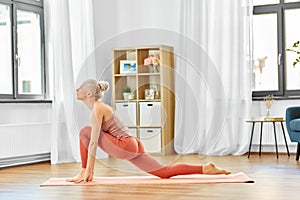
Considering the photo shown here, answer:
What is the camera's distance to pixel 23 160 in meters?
6.09

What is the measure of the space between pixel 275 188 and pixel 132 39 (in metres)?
3.61

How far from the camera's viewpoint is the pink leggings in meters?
4.24

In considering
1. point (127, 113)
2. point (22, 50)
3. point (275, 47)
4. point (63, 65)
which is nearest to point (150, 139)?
point (127, 113)

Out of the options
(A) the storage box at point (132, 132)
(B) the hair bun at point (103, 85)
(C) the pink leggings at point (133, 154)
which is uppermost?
(B) the hair bun at point (103, 85)

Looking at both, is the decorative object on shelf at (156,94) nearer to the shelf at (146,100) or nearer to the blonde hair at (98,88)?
the shelf at (146,100)

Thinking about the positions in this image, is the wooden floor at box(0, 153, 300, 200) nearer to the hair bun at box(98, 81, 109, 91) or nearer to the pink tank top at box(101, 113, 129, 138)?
the pink tank top at box(101, 113, 129, 138)

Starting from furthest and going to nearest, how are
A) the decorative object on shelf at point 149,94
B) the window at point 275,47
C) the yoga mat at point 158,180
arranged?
the window at point 275,47, the decorative object on shelf at point 149,94, the yoga mat at point 158,180

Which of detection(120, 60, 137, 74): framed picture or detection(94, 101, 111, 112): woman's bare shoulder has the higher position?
detection(120, 60, 137, 74): framed picture

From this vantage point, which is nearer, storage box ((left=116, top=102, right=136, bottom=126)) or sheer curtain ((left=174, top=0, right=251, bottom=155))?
storage box ((left=116, top=102, right=136, bottom=126))

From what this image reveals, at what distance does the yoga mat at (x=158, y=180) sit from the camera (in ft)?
13.8

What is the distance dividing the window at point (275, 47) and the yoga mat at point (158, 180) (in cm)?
261

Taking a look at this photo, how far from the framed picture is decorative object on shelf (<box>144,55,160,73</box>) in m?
0.14

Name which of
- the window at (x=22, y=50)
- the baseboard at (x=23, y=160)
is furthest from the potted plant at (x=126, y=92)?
the window at (x=22, y=50)

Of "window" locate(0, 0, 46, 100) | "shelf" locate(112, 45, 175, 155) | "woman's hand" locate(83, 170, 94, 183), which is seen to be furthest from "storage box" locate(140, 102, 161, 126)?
"window" locate(0, 0, 46, 100)
